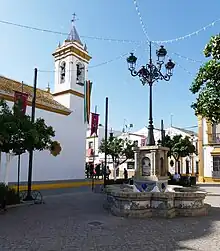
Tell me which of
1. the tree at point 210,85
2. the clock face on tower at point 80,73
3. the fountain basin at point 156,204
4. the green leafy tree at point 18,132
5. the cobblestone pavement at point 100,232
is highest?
the clock face on tower at point 80,73

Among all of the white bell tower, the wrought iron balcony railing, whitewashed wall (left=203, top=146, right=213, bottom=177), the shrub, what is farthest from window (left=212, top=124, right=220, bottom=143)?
the shrub

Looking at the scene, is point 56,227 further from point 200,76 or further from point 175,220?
point 200,76

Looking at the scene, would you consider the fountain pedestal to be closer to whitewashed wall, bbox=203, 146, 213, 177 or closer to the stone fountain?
the stone fountain

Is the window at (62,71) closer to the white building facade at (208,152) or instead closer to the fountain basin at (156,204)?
the white building facade at (208,152)

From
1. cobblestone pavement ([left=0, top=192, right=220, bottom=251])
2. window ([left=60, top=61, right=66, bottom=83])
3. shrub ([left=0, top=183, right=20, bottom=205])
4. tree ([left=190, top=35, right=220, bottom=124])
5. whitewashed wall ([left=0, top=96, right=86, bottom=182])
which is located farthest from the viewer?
window ([left=60, top=61, right=66, bottom=83])

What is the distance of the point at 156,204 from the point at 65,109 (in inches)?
642

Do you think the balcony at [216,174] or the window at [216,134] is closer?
the balcony at [216,174]

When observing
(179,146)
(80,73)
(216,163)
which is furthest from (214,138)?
(80,73)

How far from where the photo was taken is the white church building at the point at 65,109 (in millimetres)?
22109

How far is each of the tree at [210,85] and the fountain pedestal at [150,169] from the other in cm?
214

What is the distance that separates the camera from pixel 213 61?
27.0 feet

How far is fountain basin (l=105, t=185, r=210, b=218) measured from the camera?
8.97 meters

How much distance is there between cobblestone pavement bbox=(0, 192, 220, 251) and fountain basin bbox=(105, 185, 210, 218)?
38 centimetres

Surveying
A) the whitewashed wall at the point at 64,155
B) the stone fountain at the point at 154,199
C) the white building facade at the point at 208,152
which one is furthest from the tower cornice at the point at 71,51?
the stone fountain at the point at 154,199
